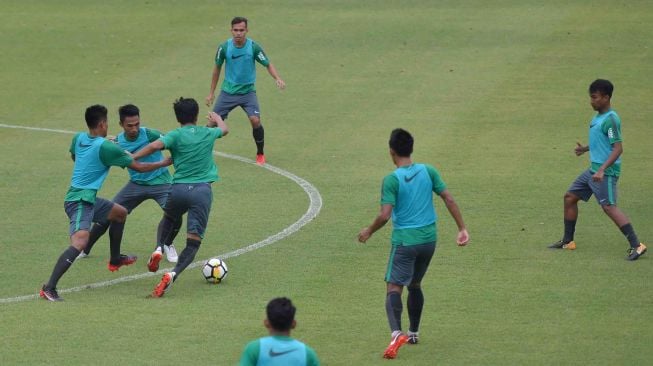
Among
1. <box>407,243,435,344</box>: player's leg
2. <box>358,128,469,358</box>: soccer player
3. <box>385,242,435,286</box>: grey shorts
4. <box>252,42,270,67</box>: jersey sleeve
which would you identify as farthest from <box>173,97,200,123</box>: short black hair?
<box>252,42,270,67</box>: jersey sleeve

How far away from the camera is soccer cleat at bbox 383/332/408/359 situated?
11.4 meters

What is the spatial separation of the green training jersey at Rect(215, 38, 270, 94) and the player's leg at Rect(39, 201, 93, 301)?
7222 mm

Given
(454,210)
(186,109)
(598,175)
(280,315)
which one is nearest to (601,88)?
(598,175)

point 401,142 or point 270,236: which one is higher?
point 401,142

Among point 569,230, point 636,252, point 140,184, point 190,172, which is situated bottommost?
point 636,252

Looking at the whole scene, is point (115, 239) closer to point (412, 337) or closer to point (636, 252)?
point (412, 337)

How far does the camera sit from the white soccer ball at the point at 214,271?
557 inches

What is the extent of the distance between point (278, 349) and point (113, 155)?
5844 millimetres

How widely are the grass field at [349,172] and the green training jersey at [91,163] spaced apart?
115 centimetres

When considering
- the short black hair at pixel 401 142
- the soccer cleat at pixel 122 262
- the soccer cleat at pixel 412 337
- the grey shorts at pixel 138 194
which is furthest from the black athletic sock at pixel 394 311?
the grey shorts at pixel 138 194

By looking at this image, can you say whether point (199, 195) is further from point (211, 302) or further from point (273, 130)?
point (273, 130)

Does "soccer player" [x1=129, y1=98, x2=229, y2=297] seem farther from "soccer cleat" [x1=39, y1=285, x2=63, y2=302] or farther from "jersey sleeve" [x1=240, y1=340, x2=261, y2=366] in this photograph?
"jersey sleeve" [x1=240, y1=340, x2=261, y2=366]

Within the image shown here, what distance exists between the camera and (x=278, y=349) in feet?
26.8

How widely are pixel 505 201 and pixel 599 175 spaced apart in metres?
3.49
